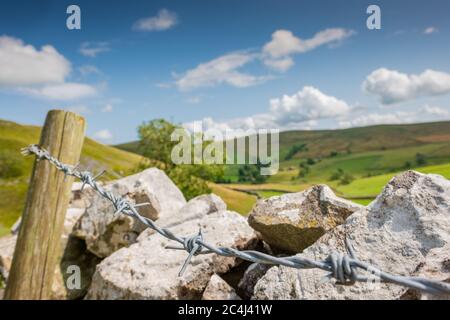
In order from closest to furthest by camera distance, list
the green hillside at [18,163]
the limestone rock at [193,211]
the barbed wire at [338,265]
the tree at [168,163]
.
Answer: the barbed wire at [338,265] → the limestone rock at [193,211] → the tree at [168,163] → the green hillside at [18,163]

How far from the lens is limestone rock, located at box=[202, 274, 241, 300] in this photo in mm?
5457

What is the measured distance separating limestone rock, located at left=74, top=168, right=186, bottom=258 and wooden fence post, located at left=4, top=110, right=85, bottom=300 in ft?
8.77

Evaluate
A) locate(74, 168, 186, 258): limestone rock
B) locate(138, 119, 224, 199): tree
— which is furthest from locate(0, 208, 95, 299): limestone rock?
locate(138, 119, 224, 199): tree

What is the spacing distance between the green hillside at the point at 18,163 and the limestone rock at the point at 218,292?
41.3 m

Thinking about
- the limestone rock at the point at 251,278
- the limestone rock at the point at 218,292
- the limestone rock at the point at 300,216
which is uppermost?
the limestone rock at the point at 300,216

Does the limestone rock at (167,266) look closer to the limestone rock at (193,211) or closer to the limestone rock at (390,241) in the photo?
the limestone rock at (193,211)

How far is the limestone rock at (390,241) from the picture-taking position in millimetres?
3650

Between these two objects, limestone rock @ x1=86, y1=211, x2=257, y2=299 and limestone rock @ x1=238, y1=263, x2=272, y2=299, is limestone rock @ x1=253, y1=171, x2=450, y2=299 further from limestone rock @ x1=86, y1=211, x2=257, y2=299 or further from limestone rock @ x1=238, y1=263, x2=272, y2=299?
limestone rock @ x1=86, y1=211, x2=257, y2=299

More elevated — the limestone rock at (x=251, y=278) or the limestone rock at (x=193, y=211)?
the limestone rock at (x=193, y=211)

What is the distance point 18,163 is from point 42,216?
12298 centimetres

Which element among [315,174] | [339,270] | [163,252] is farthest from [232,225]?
[315,174]

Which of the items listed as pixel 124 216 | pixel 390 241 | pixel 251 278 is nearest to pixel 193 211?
pixel 124 216

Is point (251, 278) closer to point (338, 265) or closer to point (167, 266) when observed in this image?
point (167, 266)

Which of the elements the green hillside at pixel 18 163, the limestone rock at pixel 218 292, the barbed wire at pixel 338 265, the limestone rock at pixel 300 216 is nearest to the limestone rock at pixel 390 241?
the barbed wire at pixel 338 265
